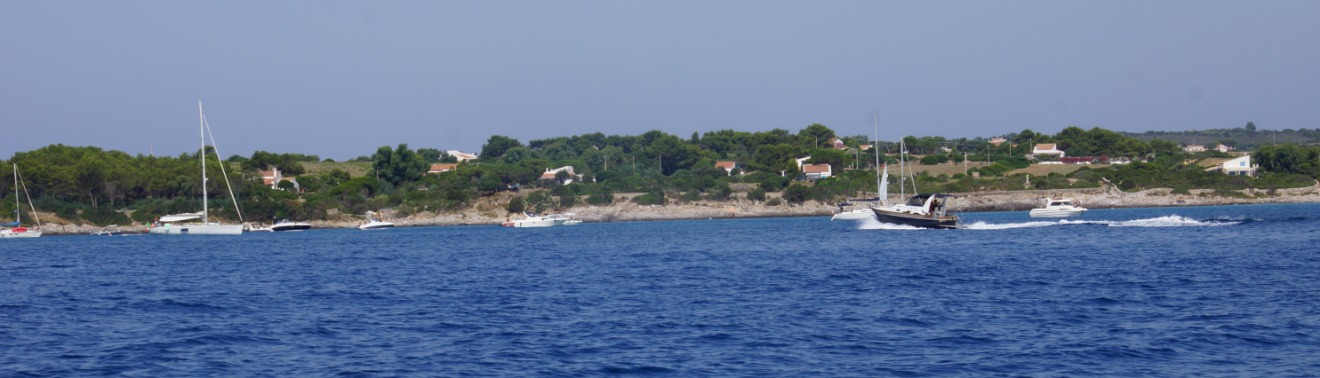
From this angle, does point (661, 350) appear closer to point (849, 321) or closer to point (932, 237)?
point (849, 321)

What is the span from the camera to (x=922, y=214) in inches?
2149

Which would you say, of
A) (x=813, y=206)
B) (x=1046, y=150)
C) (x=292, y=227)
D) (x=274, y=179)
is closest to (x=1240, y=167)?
(x=1046, y=150)

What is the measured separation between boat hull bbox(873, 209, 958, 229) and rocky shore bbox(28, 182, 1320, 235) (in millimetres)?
34927

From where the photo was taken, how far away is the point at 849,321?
778 inches

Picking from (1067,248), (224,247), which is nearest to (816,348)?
(1067,248)

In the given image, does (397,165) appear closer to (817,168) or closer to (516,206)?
(516,206)

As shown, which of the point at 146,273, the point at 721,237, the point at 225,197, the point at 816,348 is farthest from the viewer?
the point at 225,197

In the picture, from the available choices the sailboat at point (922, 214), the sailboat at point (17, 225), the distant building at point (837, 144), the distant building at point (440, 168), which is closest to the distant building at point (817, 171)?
the distant building at point (837, 144)

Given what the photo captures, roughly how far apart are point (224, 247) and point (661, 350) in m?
42.9

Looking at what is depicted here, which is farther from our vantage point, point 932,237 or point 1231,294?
point 932,237

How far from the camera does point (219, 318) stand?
22.1 meters

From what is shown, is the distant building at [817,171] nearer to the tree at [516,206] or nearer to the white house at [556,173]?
the white house at [556,173]

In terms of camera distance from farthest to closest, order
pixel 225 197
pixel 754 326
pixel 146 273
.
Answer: pixel 225 197
pixel 146 273
pixel 754 326

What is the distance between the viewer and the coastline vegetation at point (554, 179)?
86.9 meters
